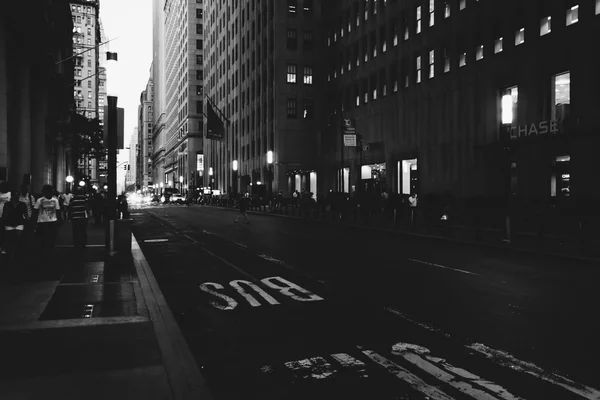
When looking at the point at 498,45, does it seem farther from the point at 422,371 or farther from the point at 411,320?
the point at 422,371

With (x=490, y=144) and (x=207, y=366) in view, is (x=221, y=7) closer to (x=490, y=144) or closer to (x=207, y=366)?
(x=490, y=144)

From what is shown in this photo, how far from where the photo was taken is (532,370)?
5.79m

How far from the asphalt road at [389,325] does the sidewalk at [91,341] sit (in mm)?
483

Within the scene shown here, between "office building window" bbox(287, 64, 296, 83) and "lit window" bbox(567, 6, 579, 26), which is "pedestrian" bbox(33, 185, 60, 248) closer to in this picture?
"lit window" bbox(567, 6, 579, 26)

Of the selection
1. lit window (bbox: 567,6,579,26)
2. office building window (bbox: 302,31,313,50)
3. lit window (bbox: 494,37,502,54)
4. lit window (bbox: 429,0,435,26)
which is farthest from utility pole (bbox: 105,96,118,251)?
office building window (bbox: 302,31,313,50)

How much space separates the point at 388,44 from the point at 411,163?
11.4 metres

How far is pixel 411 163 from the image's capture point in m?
43.3

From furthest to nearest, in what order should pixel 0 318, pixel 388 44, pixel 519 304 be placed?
pixel 388 44, pixel 519 304, pixel 0 318

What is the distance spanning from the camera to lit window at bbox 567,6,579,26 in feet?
88.7

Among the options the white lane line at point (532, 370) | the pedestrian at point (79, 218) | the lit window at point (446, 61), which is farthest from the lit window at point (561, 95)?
the white lane line at point (532, 370)

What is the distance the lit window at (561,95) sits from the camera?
27.4 m

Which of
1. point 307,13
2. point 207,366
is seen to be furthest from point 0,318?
point 307,13

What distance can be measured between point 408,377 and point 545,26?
2946 cm

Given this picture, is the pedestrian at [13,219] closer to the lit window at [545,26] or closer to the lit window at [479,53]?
the lit window at [545,26]
